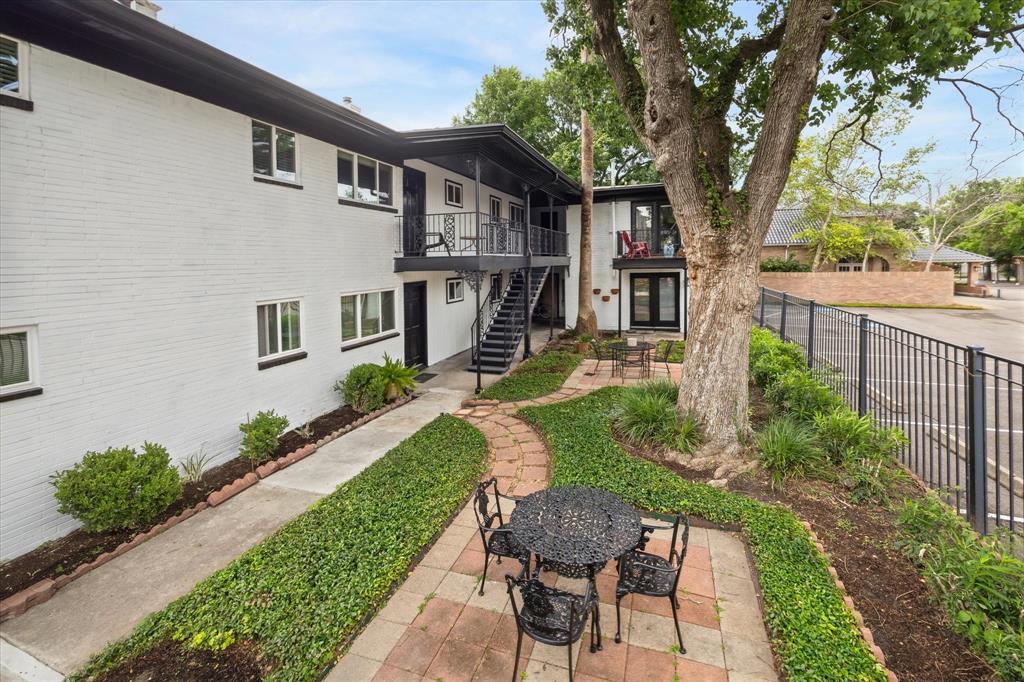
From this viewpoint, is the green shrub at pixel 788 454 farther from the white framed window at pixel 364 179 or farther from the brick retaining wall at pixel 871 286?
the brick retaining wall at pixel 871 286

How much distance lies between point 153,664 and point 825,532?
5.79m

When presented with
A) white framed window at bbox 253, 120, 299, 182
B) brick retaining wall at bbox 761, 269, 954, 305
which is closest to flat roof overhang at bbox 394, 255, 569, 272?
white framed window at bbox 253, 120, 299, 182

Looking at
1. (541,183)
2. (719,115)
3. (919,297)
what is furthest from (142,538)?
(919,297)

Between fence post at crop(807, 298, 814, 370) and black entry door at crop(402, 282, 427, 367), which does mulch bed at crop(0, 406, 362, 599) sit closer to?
black entry door at crop(402, 282, 427, 367)

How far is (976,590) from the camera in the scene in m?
3.46

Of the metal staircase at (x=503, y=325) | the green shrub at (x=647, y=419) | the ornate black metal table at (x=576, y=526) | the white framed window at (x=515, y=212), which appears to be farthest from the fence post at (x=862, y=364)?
the white framed window at (x=515, y=212)

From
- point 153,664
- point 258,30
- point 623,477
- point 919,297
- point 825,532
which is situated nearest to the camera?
point 153,664

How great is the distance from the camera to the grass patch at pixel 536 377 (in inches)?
414

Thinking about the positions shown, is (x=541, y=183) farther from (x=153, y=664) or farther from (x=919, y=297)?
(x=919, y=297)

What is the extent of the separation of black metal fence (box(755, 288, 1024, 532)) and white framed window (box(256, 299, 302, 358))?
859 cm

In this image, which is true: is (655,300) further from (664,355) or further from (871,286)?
(871,286)

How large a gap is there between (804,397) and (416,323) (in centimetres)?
894

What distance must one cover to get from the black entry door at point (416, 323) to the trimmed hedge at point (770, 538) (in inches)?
209

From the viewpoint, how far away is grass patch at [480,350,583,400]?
10.5 meters
